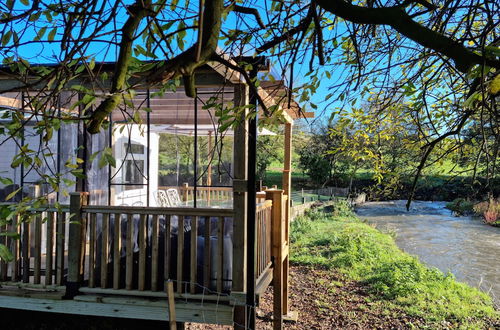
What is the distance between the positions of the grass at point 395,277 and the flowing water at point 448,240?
94 centimetres

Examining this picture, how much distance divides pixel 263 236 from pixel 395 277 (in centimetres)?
429

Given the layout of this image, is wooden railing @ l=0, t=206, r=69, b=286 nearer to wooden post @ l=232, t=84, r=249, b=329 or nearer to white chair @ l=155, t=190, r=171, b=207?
wooden post @ l=232, t=84, r=249, b=329

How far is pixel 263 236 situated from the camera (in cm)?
466

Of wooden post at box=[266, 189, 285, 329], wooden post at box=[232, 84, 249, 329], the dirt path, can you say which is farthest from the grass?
wooden post at box=[232, 84, 249, 329]

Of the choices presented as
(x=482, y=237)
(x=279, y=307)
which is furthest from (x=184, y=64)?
(x=482, y=237)

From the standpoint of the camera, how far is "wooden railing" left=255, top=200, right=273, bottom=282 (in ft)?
14.2

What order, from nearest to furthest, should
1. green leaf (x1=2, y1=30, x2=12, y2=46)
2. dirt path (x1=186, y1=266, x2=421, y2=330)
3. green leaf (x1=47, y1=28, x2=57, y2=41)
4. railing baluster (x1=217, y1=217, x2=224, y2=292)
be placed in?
green leaf (x1=2, y1=30, x2=12, y2=46), green leaf (x1=47, y1=28, x2=57, y2=41), railing baluster (x1=217, y1=217, x2=224, y2=292), dirt path (x1=186, y1=266, x2=421, y2=330)

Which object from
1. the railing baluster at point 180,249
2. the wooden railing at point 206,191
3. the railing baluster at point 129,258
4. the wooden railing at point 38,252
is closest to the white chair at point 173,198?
the wooden railing at point 206,191

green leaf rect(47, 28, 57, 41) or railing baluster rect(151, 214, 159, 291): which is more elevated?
green leaf rect(47, 28, 57, 41)

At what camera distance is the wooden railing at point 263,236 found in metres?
4.34

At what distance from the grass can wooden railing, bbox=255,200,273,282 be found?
114 inches

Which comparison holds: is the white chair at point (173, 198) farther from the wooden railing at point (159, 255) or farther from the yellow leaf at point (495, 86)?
the yellow leaf at point (495, 86)

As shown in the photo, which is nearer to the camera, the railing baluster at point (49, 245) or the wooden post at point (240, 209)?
the wooden post at point (240, 209)

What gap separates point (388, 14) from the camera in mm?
1399
